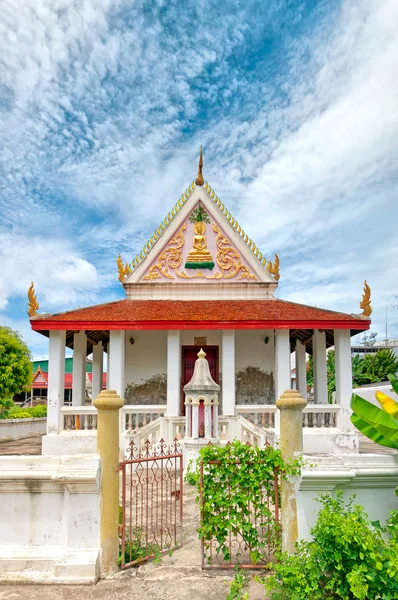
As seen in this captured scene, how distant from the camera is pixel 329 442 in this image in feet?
38.0

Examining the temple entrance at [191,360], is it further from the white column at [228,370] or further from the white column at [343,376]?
the white column at [343,376]

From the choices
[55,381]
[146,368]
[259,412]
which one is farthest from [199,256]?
[55,381]

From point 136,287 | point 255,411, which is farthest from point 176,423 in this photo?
point 136,287

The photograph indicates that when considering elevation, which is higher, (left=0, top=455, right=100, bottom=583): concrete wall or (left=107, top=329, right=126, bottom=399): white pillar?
(left=107, top=329, right=126, bottom=399): white pillar

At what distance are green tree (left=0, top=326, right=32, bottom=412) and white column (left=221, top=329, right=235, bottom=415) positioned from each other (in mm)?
16817

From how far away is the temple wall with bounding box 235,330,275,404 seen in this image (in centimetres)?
1411

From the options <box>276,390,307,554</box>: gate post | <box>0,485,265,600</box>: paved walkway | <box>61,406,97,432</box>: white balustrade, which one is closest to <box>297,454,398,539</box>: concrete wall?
<box>276,390,307,554</box>: gate post

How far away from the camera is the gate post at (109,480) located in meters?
4.70

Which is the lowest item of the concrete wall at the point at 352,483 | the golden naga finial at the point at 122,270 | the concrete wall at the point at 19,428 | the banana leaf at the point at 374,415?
the concrete wall at the point at 19,428

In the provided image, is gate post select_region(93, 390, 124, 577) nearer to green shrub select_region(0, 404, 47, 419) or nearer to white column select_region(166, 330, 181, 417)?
white column select_region(166, 330, 181, 417)

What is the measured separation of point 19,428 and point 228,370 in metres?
11.6

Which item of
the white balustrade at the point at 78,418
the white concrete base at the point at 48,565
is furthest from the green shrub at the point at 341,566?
the white balustrade at the point at 78,418

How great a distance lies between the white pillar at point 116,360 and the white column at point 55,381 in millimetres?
1276

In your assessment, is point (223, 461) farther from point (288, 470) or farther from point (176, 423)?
point (176, 423)
